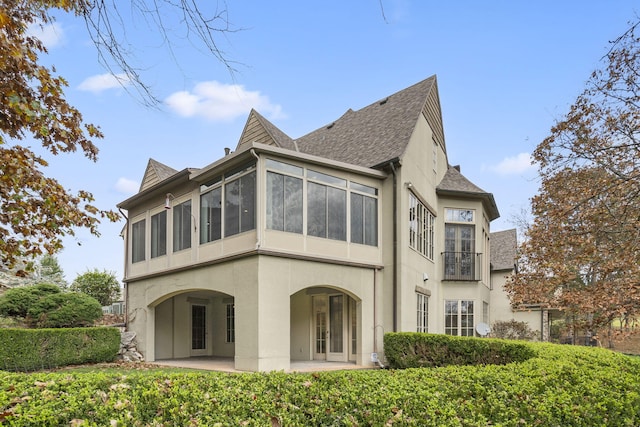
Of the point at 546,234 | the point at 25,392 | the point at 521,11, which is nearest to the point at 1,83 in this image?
the point at 25,392

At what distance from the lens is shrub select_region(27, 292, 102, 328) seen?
16.7 m

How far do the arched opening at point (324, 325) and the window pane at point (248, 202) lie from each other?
3.62 meters

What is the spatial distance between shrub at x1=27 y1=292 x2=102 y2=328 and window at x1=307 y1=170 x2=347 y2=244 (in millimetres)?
9427

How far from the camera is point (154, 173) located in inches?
800

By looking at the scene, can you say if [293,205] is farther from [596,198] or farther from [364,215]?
[596,198]

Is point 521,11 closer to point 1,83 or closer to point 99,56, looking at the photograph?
point 99,56

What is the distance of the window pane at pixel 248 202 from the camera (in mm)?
12238

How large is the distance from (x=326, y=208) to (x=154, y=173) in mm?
10084

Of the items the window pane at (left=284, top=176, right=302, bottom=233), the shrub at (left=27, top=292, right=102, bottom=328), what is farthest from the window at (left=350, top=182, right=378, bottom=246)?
the shrub at (left=27, top=292, right=102, bottom=328)

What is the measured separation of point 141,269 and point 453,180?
1261cm

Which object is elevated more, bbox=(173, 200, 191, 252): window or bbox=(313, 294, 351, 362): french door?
bbox=(173, 200, 191, 252): window

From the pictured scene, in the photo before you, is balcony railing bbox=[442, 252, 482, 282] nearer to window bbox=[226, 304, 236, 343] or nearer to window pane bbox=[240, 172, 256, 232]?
window bbox=[226, 304, 236, 343]

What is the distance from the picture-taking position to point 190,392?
410cm

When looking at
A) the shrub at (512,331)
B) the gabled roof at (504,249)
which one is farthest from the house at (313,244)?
the gabled roof at (504,249)
